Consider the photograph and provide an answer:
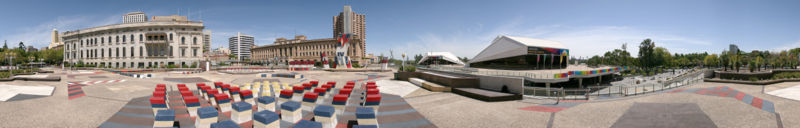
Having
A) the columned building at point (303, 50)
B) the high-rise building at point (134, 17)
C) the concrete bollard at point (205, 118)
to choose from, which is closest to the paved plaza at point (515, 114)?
the concrete bollard at point (205, 118)

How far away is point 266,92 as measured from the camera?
13.8 m

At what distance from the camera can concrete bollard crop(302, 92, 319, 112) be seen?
9.84 meters

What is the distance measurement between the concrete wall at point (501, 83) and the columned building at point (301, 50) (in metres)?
84.5

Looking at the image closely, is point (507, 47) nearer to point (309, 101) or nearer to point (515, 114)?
point (515, 114)

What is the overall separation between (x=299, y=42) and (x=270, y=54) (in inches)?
949

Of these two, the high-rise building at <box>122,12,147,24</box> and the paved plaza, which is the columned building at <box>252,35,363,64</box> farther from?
the high-rise building at <box>122,12,147,24</box>

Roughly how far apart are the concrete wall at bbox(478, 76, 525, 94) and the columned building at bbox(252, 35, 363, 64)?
8449 centimetres

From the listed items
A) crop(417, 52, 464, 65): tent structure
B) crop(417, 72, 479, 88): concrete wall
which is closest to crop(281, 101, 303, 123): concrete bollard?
crop(417, 72, 479, 88): concrete wall

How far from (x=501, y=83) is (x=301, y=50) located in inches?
4208

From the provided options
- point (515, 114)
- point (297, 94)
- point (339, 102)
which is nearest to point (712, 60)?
point (515, 114)

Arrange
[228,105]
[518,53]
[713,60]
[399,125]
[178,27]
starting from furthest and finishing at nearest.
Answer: [713,60] → [178,27] → [518,53] → [228,105] → [399,125]

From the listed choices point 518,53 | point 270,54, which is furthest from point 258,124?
point 270,54

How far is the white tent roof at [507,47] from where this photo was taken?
3606 cm

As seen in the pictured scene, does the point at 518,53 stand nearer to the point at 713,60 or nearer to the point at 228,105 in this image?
the point at 228,105
